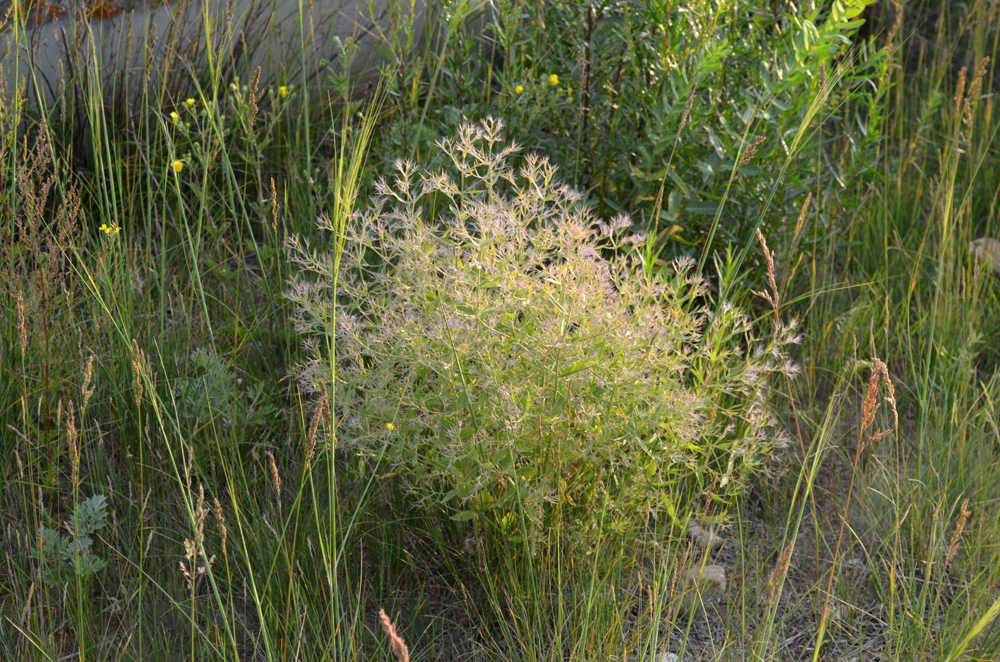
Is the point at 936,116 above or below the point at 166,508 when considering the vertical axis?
above

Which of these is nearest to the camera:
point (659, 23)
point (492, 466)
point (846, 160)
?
point (492, 466)

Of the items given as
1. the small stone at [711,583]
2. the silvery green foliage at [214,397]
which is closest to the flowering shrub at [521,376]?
the small stone at [711,583]

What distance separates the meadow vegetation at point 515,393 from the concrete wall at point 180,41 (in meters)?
0.10

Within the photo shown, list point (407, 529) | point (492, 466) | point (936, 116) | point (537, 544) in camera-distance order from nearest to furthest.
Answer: point (492, 466) < point (537, 544) < point (407, 529) < point (936, 116)

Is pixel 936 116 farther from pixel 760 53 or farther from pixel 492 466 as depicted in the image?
pixel 492 466

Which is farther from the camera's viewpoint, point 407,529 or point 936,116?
point 936,116

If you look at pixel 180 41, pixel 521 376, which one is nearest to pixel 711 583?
pixel 521 376

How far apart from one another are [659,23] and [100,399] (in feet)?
5.89

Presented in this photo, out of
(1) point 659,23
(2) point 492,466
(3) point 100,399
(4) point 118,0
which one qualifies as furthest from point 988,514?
(4) point 118,0

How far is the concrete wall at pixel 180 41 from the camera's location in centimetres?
282

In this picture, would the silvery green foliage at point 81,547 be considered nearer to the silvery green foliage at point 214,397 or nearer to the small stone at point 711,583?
the silvery green foliage at point 214,397

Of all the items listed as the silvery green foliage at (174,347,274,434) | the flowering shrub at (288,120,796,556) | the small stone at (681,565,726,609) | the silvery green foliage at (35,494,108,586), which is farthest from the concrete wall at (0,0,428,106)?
the small stone at (681,565,726,609)

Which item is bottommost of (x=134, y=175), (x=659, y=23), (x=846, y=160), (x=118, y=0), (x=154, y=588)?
(x=154, y=588)

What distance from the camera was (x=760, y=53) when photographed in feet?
8.16
